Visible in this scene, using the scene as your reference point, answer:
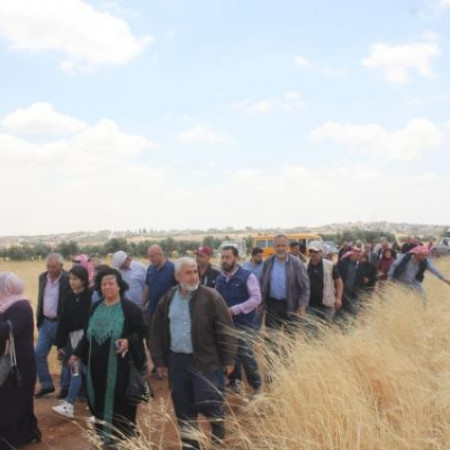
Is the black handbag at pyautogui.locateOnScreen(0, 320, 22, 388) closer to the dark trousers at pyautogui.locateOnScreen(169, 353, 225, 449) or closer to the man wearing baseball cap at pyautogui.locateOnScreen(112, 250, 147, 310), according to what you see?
the dark trousers at pyautogui.locateOnScreen(169, 353, 225, 449)

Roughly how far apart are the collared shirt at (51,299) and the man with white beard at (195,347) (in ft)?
9.67

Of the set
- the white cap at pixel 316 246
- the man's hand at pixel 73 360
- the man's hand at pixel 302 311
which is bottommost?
the man's hand at pixel 73 360

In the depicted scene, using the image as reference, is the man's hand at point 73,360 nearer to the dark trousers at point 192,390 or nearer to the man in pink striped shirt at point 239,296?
the dark trousers at point 192,390

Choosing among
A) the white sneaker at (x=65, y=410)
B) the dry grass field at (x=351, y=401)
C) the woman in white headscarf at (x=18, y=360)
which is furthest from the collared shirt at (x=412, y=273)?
the woman in white headscarf at (x=18, y=360)

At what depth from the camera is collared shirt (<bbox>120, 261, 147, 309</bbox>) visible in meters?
8.38

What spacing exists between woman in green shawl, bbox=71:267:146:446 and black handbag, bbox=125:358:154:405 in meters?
0.03

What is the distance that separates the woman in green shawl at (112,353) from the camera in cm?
488

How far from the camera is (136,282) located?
8.41 m

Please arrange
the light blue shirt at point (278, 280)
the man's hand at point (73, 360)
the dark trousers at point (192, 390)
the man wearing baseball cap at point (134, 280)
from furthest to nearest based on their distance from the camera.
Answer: the man wearing baseball cap at point (134, 280)
the light blue shirt at point (278, 280)
the man's hand at point (73, 360)
the dark trousers at point (192, 390)

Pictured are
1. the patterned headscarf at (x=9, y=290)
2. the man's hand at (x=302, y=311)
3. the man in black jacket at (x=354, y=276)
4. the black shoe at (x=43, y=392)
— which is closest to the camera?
the patterned headscarf at (x=9, y=290)

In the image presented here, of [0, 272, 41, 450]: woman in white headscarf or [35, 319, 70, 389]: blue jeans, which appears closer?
[0, 272, 41, 450]: woman in white headscarf

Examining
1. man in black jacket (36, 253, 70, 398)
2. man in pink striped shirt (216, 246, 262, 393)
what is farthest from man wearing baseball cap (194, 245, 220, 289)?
man in black jacket (36, 253, 70, 398)

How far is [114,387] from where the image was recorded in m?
4.87

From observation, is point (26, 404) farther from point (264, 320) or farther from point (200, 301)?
point (264, 320)
